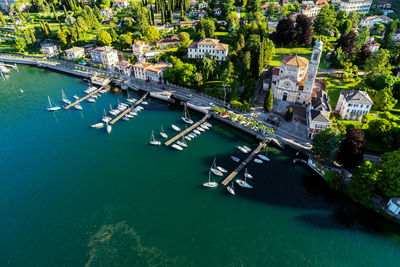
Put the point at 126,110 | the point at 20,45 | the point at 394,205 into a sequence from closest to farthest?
the point at 394,205
the point at 126,110
the point at 20,45

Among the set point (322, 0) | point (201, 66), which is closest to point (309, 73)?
point (201, 66)

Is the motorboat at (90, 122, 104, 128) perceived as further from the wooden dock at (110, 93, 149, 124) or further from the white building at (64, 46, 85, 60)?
the white building at (64, 46, 85, 60)

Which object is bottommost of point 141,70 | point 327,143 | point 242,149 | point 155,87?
point 242,149

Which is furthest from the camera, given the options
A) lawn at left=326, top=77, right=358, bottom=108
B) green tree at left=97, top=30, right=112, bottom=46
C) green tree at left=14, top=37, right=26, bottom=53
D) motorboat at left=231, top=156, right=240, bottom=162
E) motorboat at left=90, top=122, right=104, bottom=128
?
green tree at left=14, top=37, right=26, bottom=53

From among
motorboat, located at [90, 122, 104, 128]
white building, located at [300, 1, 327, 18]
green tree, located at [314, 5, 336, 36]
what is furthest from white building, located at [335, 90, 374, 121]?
white building, located at [300, 1, 327, 18]

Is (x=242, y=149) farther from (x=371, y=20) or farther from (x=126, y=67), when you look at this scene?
(x=371, y=20)

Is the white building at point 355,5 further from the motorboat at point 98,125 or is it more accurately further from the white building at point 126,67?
the motorboat at point 98,125

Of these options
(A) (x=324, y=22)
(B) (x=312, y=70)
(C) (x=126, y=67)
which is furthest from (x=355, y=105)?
(C) (x=126, y=67)
